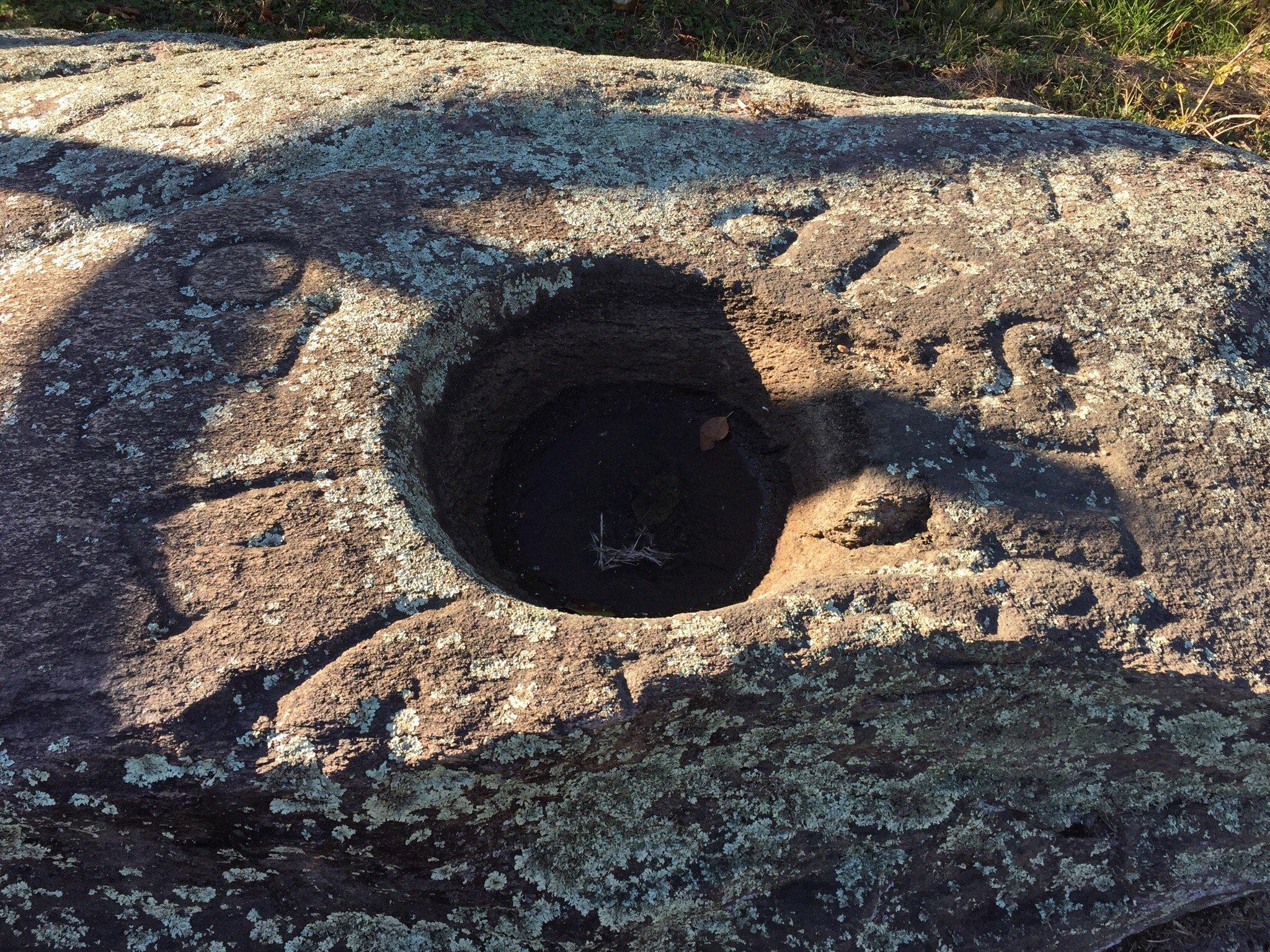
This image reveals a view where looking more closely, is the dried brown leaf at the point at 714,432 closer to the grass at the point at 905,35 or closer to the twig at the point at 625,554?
the twig at the point at 625,554

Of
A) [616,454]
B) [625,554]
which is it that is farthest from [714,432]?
[625,554]

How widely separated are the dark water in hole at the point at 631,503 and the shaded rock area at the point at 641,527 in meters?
0.04

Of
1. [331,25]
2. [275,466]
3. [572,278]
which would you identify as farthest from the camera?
[331,25]

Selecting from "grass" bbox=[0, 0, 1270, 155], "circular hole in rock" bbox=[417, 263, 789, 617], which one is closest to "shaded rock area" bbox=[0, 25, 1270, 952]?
"circular hole in rock" bbox=[417, 263, 789, 617]

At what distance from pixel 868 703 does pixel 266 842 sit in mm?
1028

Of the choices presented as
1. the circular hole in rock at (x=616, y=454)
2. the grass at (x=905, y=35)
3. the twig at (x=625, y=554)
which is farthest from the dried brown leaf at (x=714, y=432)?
the grass at (x=905, y=35)

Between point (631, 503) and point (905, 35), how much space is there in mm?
3313

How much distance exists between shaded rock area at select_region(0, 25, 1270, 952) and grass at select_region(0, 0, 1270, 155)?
1.92 metres

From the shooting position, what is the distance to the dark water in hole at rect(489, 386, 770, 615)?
2066 mm

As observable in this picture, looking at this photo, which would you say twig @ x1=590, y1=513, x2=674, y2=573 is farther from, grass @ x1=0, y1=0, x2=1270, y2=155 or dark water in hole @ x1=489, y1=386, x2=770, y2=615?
grass @ x1=0, y1=0, x2=1270, y2=155

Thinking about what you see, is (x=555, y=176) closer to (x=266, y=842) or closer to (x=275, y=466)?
(x=275, y=466)

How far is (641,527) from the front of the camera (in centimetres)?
215

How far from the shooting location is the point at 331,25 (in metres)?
3.97

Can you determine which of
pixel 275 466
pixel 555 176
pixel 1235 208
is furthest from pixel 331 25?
pixel 1235 208
